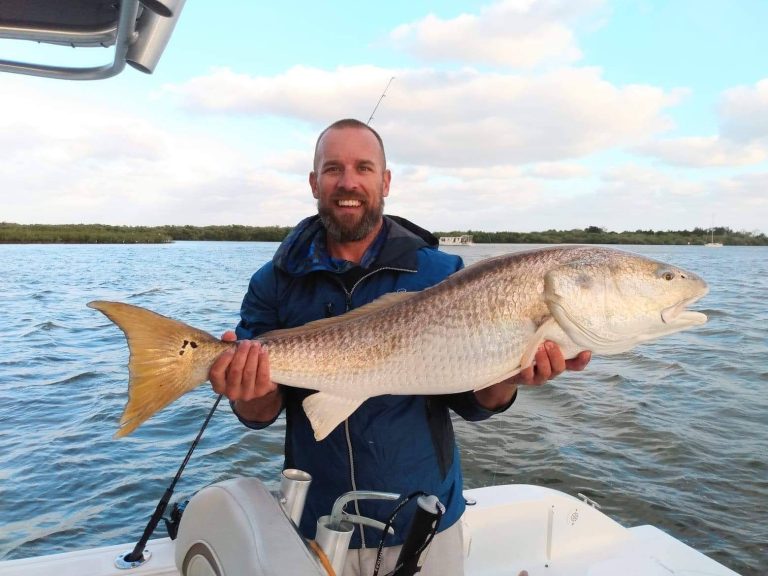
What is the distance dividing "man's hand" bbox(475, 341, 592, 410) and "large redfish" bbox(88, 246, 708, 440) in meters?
0.07

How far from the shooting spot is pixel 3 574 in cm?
318

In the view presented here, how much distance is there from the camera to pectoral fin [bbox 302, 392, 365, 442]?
2.80 metres

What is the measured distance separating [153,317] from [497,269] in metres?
1.66

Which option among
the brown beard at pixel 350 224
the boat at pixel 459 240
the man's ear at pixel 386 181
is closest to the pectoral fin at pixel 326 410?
the brown beard at pixel 350 224

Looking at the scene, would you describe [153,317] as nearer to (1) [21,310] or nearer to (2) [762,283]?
(1) [21,310]

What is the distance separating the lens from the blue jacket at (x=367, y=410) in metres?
2.90

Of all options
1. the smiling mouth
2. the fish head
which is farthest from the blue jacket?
the fish head

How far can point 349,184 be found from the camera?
3.15 m

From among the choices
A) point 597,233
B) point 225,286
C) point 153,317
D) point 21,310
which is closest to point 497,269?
point 153,317

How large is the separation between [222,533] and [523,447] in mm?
7512

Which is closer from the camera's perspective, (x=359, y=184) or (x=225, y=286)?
(x=359, y=184)

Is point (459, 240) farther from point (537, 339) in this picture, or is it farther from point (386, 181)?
point (537, 339)

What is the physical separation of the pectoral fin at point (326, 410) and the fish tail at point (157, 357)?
508mm

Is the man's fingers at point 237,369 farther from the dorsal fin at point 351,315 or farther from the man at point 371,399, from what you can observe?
the dorsal fin at point 351,315
